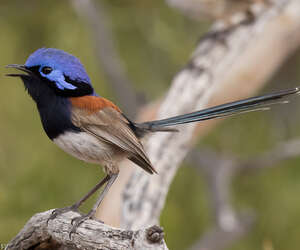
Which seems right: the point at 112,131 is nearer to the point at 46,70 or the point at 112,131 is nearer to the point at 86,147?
the point at 86,147

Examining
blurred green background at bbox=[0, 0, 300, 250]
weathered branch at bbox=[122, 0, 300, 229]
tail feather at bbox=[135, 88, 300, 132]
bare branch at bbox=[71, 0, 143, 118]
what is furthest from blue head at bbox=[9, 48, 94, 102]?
bare branch at bbox=[71, 0, 143, 118]

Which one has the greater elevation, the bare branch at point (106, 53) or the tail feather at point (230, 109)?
the bare branch at point (106, 53)

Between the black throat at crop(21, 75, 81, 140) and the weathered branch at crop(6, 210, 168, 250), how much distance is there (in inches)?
17.8

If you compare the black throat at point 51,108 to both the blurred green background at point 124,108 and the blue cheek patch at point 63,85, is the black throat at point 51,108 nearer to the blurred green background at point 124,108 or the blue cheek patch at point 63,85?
the blue cheek patch at point 63,85

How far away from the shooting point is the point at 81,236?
2.80m

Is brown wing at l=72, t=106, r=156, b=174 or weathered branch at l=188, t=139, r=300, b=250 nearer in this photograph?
brown wing at l=72, t=106, r=156, b=174

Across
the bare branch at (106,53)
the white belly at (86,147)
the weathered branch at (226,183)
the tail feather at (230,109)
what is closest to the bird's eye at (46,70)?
the white belly at (86,147)

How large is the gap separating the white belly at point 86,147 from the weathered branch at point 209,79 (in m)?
0.73

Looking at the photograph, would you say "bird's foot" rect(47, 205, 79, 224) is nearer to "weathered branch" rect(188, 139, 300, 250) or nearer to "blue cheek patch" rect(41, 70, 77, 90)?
"blue cheek patch" rect(41, 70, 77, 90)

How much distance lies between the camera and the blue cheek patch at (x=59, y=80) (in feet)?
10.3

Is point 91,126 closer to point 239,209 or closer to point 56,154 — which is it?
point 56,154

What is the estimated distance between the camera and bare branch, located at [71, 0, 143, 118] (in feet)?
23.6

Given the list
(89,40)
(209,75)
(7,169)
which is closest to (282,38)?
(209,75)

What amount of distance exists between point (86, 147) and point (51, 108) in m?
0.28
